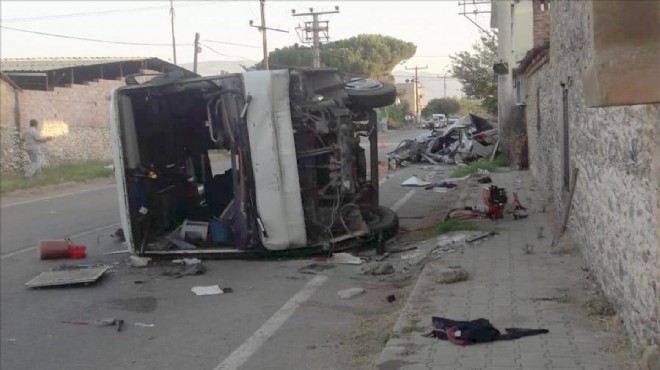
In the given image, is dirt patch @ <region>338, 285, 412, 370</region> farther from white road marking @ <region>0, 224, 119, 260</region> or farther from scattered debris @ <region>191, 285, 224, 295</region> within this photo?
white road marking @ <region>0, 224, 119, 260</region>

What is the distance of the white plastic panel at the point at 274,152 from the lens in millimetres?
10188

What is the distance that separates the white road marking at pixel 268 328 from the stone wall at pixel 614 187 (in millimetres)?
2982

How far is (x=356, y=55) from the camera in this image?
66.1 m

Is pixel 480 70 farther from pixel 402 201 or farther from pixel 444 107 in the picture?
pixel 444 107

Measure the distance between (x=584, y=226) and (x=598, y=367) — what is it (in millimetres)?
3631

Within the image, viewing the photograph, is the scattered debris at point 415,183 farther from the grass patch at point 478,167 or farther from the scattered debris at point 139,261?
the scattered debris at point 139,261

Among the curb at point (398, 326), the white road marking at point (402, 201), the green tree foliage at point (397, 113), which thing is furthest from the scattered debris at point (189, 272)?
the green tree foliage at point (397, 113)

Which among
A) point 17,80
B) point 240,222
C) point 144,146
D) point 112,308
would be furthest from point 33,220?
point 17,80

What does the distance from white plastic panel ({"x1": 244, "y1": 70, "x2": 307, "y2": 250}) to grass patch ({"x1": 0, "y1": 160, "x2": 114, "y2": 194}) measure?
14.1 metres

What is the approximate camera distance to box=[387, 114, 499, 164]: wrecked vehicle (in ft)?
96.4

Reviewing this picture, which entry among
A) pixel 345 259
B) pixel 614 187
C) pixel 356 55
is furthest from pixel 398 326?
pixel 356 55

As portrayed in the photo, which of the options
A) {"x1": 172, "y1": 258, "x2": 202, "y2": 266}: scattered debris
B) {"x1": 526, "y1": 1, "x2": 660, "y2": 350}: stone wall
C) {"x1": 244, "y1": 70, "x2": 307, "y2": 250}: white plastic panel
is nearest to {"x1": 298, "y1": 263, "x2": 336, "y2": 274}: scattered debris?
{"x1": 244, "y1": 70, "x2": 307, "y2": 250}: white plastic panel

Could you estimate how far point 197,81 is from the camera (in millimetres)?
10484

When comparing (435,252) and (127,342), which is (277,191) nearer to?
(435,252)
